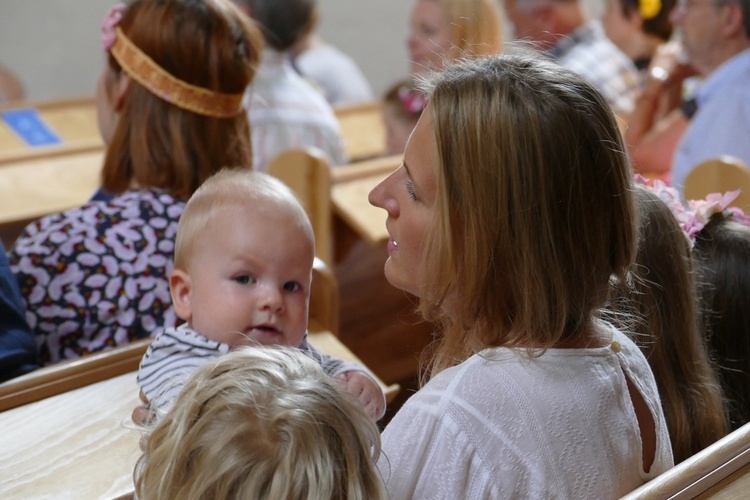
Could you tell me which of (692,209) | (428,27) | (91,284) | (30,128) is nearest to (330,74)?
(428,27)

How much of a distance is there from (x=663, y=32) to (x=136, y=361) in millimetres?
3848

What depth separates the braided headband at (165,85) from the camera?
2.06 m

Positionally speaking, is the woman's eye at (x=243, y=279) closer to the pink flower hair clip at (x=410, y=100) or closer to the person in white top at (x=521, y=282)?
the person in white top at (x=521, y=282)

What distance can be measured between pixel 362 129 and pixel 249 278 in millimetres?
3130

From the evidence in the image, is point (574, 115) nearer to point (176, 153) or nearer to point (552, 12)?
point (176, 153)

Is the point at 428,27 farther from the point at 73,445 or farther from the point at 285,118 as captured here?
the point at 73,445

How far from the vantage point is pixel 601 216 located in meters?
1.18

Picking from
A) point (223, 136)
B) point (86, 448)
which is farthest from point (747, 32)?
point (86, 448)

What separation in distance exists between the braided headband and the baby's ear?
0.60 m

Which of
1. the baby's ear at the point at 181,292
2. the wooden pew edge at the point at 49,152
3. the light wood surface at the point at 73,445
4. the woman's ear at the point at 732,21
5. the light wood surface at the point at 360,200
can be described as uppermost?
the woman's ear at the point at 732,21

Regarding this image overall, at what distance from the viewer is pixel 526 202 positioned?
115cm

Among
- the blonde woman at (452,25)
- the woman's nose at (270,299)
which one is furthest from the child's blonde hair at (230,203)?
the blonde woman at (452,25)

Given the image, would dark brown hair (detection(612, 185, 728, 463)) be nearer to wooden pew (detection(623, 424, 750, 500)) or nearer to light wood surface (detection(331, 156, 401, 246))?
wooden pew (detection(623, 424, 750, 500))

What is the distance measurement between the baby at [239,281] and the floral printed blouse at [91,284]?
338mm
